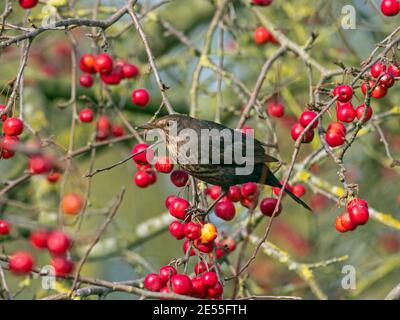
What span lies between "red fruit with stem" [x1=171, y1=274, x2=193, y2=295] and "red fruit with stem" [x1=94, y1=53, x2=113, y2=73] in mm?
1338

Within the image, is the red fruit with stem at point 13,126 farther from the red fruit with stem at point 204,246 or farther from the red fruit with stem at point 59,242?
the red fruit with stem at point 204,246

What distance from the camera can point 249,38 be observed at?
5258 mm

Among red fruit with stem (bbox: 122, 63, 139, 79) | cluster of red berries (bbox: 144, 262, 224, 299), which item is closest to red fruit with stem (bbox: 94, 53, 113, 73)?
red fruit with stem (bbox: 122, 63, 139, 79)

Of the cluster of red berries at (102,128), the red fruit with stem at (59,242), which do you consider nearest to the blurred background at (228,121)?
the cluster of red berries at (102,128)

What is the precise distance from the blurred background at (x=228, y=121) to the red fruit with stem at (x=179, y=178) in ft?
3.40

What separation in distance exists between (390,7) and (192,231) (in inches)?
52.6

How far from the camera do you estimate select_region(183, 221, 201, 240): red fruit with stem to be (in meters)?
2.74

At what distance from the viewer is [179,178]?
10.2 feet

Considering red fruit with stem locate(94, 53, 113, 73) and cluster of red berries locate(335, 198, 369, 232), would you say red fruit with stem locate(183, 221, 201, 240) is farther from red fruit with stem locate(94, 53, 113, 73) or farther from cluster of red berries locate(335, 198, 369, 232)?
red fruit with stem locate(94, 53, 113, 73)

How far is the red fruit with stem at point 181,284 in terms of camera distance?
2.57 metres

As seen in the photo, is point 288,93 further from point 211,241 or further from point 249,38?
point 211,241
